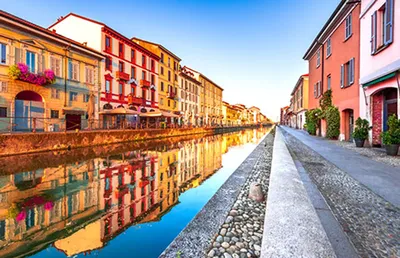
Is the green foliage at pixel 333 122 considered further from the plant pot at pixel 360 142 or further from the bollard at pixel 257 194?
the bollard at pixel 257 194

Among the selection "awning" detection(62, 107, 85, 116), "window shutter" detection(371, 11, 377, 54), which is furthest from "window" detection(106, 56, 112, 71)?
"window shutter" detection(371, 11, 377, 54)

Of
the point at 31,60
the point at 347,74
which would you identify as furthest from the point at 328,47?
the point at 31,60

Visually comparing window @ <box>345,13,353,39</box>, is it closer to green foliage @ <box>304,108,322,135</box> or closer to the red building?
the red building

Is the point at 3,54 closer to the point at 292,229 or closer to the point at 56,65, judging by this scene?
the point at 56,65

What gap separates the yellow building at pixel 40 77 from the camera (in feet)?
50.2

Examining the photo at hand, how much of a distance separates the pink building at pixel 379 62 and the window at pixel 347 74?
164cm

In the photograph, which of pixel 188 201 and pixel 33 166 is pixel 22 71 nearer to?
pixel 33 166

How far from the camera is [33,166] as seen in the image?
8.96 meters

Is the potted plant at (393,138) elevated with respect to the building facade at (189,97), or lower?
lower

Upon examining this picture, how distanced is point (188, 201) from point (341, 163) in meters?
5.47

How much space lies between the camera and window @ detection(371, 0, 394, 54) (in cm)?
968

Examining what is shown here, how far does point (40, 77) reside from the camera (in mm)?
16891

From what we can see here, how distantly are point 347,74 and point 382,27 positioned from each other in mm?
4917

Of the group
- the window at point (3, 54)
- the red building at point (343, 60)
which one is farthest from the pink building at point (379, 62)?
the window at point (3, 54)
